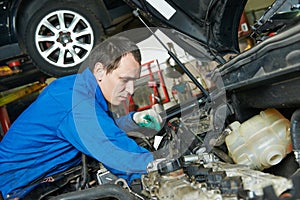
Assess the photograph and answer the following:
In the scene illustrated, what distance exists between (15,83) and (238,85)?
3414 mm

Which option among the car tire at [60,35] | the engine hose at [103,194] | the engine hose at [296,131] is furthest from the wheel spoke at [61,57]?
the engine hose at [296,131]

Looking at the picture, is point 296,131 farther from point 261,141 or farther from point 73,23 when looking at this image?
point 73,23

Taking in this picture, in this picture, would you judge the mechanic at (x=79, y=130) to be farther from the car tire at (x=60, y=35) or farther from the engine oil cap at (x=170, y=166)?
the car tire at (x=60, y=35)

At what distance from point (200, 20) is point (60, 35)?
54.7 inches

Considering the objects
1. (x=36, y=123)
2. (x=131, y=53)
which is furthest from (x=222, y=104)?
(x=36, y=123)

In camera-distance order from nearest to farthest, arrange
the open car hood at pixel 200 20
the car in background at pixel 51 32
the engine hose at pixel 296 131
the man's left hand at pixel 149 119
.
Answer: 1. the engine hose at pixel 296 131
2. the man's left hand at pixel 149 119
3. the open car hood at pixel 200 20
4. the car in background at pixel 51 32

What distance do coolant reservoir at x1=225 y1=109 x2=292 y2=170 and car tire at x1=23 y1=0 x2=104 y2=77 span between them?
2.18 meters

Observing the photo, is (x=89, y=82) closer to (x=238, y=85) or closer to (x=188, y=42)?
(x=238, y=85)

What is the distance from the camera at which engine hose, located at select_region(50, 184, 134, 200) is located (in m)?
1.53

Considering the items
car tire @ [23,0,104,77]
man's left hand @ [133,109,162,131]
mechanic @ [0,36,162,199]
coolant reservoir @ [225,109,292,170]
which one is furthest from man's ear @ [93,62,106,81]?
car tire @ [23,0,104,77]

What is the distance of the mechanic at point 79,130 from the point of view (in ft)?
5.60

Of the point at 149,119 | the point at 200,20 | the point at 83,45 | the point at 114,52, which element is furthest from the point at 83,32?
the point at 114,52

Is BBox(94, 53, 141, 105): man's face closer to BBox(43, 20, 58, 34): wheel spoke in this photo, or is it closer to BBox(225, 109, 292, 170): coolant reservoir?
BBox(225, 109, 292, 170): coolant reservoir

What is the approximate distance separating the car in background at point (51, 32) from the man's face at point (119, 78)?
1561 millimetres
